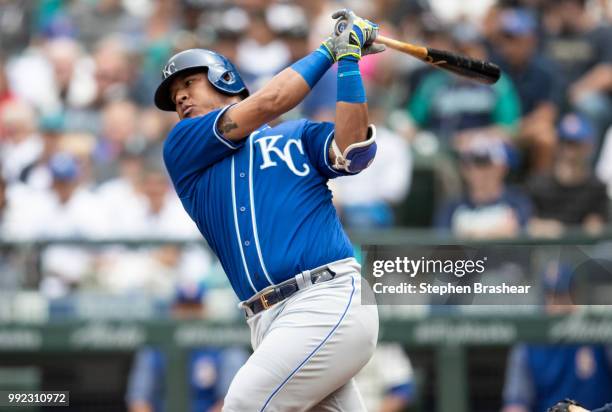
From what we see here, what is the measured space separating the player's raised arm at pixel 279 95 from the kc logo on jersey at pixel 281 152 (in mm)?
120

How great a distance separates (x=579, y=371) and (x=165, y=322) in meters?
2.69

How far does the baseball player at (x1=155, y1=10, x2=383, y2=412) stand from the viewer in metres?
4.11

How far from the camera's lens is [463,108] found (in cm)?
914

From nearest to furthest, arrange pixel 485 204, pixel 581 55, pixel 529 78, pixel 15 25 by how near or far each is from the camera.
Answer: pixel 485 204, pixel 529 78, pixel 581 55, pixel 15 25

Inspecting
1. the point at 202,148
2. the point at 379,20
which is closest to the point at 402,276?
the point at 202,148

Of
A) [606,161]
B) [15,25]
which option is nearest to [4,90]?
[15,25]

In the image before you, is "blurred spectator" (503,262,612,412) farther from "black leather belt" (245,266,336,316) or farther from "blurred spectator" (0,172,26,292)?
"blurred spectator" (0,172,26,292)

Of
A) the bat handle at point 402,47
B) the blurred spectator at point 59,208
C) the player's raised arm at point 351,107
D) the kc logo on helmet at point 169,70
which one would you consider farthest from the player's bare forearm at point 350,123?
the blurred spectator at point 59,208

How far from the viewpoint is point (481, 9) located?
422 inches

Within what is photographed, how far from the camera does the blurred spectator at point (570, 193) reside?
8.10m

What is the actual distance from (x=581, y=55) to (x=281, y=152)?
→ 20.7 ft

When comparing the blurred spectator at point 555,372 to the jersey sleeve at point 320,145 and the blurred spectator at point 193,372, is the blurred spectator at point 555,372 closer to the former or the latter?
the blurred spectator at point 193,372

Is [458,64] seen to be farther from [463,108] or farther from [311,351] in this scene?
[463,108]

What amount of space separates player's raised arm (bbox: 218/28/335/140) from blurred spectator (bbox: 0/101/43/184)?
203 inches
